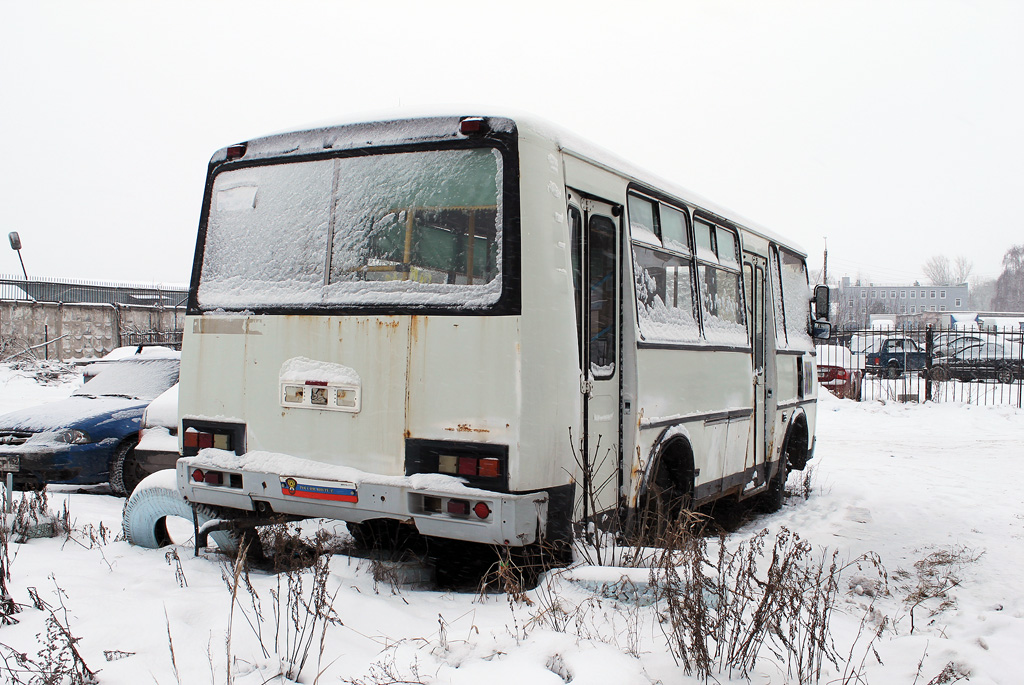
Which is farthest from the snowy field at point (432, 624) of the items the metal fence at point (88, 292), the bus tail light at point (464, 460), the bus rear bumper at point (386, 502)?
the metal fence at point (88, 292)

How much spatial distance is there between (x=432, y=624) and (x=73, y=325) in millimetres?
25513

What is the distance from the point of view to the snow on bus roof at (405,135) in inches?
171

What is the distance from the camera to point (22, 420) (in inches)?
318

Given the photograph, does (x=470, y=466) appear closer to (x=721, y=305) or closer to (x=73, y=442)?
(x=721, y=305)

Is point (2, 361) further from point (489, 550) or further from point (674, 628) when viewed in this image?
point (674, 628)

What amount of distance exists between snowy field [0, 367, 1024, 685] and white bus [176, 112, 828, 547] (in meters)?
0.44

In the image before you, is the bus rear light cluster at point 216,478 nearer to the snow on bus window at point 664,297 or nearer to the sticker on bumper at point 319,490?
the sticker on bumper at point 319,490

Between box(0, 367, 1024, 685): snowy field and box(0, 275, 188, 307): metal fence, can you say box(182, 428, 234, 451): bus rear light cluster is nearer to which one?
box(0, 367, 1024, 685): snowy field

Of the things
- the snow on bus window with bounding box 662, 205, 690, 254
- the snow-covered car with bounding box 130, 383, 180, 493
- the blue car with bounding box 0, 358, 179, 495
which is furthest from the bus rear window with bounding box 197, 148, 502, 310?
the blue car with bounding box 0, 358, 179, 495

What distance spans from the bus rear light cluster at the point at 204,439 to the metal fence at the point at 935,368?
18.5 m

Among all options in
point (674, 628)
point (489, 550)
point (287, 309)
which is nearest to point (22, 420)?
point (287, 309)

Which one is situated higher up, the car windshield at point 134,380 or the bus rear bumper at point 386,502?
the car windshield at point 134,380

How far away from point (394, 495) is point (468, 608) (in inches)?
28.0

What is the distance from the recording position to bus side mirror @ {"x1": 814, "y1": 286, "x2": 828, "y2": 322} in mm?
10069
